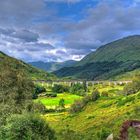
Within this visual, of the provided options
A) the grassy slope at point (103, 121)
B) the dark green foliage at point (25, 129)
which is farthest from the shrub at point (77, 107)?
the dark green foliage at point (25, 129)

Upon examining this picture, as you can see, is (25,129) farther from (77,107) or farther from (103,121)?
(77,107)

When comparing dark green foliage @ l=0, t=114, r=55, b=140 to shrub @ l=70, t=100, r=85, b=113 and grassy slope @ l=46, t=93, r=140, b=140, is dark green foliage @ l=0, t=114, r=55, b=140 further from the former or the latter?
shrub @ l=70, t=100, r=85, b=113

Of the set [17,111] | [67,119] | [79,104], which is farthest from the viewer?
[79,104]

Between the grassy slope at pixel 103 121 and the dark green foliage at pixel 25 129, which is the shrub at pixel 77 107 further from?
the dark green foliage at pixel 25 129

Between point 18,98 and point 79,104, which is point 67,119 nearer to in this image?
point 79,104

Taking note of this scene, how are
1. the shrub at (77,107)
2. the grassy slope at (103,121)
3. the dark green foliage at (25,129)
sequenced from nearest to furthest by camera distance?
the dark green foliage at (25,129) → the grassy slope at (103,121) → the shrub at (77,107)

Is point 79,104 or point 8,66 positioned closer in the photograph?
point 8,66

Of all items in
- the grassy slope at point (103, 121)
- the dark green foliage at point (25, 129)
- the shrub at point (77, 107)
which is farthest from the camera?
the shrub at point (77, 107)

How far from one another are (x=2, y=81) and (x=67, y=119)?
240 feet

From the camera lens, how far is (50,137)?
58.1 m

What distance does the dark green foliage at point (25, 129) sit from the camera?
2154 inches

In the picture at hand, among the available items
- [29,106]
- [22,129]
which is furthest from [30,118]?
[29,106]

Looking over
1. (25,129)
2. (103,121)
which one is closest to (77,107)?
(103,121)

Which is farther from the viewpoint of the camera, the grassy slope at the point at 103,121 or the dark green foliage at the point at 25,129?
the grassy slope at the point at 103,121
